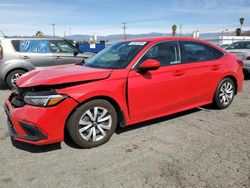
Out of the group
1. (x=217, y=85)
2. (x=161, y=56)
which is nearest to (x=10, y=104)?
(x=161, y=56)

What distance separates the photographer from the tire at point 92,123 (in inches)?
141

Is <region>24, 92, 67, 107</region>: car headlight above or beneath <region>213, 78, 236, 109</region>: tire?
above

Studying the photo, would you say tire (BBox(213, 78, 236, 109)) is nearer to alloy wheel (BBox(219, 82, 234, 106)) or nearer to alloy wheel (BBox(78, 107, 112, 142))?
alloy wheel (BBox(219, 82, 234, 106))

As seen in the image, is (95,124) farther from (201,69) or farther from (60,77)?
(201,69)

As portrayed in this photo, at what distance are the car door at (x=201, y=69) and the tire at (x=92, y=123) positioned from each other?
5.76ft

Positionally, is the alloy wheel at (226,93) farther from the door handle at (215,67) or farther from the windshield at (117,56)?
the windshield at (117,56)

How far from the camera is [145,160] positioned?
11.3ft

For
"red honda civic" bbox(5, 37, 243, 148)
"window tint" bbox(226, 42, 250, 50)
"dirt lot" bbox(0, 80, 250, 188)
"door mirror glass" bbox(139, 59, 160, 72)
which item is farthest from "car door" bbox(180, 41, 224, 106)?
"window tint" bbox(226, 42, 250, 50)

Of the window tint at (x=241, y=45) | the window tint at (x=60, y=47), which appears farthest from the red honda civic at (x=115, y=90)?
the window tint at (x=241, y=45)

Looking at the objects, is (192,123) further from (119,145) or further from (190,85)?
(119,145)

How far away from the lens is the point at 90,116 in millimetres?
3703

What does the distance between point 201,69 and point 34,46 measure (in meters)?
5.73

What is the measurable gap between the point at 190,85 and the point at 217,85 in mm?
874

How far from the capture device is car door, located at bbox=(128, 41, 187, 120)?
4.07 m
